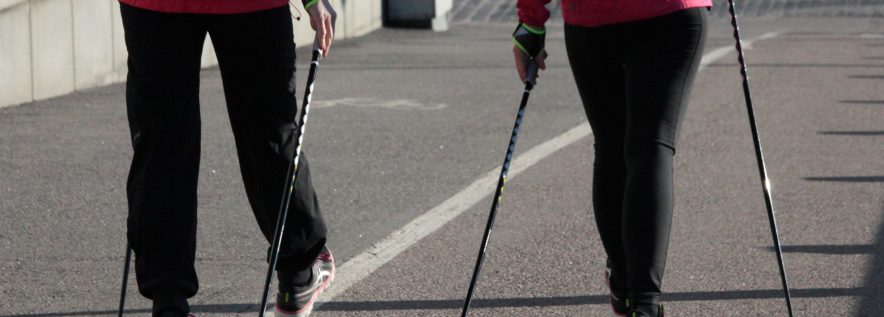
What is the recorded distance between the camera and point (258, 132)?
4.44m

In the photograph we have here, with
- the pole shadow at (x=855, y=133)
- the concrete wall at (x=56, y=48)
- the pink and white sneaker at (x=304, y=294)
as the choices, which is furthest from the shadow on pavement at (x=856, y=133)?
the pink and white sneaker at (x=304, y=294)

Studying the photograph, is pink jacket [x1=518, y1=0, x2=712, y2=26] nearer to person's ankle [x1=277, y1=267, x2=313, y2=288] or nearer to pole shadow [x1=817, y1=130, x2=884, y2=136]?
person's ankle [x1=277, y1=267, x2=313, y2=288]

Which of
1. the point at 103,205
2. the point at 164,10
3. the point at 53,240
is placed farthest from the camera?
the point at 103,205

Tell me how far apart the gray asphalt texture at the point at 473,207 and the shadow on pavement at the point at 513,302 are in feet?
0.04

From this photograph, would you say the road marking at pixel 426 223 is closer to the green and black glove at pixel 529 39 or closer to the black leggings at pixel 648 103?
the green and black glove at pixel 529 39

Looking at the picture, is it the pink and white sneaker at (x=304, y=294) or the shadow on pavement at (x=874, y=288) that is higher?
the pink and white sneaker at (x=304, y=294)

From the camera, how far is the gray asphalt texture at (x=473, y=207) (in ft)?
18.0

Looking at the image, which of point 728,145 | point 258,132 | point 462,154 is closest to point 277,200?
point 258,132

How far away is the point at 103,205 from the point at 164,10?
10.9ft

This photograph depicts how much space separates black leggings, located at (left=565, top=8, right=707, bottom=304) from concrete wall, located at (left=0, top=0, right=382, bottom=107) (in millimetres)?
7954

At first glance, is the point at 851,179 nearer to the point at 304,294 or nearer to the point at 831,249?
the point at 831,249

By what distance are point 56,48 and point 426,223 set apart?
6381 mm

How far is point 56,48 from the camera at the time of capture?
12508 millimetres

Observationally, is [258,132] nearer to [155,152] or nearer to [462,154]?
[155,152]
